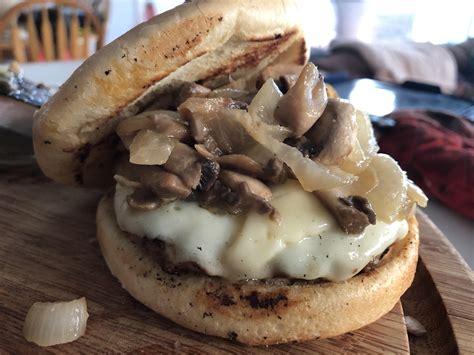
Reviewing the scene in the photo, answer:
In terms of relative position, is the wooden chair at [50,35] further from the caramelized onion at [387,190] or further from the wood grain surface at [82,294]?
the caramelized onion at [387,190]

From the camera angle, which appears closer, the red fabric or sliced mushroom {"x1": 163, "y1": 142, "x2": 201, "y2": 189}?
sliced mushroom {"x1": 163, "y1": 142, "x2": 201, "y2": 189}

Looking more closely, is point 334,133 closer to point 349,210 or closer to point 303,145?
point 303,145

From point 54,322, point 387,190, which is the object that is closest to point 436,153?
point 387,190

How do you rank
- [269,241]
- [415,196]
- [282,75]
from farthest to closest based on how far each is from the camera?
[282,75], [415,196], [269,241]

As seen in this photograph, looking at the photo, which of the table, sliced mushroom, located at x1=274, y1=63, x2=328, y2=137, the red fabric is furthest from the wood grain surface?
the red fabric

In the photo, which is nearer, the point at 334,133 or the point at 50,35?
the point at 334,133

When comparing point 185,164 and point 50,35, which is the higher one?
point 185,164

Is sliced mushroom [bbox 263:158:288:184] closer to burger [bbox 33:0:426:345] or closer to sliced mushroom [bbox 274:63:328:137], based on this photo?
burger [bbox 33:0:426:345]
